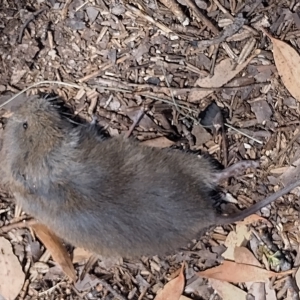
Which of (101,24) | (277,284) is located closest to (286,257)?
(277,284)

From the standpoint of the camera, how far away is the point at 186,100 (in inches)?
161

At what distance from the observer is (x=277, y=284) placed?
13.2ft

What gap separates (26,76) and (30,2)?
0.46 metres

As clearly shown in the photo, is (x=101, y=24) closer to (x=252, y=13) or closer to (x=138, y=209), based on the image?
(x=252, y=13)

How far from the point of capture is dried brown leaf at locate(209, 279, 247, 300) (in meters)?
4.01

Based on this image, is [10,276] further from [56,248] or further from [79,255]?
[79,255]

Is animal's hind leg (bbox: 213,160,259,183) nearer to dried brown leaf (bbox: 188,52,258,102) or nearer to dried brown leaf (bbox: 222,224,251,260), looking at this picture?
dried brown leaf (bbox: 222,224,251,260)

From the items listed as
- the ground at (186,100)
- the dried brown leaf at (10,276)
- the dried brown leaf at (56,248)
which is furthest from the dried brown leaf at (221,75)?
the dried brown leaf at (10,276)

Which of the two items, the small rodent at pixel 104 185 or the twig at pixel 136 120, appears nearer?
the small rodent at pixel 104 185

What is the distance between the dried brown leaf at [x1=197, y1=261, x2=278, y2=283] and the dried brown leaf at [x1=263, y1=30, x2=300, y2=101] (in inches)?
40.0

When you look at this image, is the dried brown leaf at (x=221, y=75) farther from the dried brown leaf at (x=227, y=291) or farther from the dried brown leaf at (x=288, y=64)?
the dried brown leaf at (x=227, y=291)

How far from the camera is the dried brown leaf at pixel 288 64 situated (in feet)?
13.1

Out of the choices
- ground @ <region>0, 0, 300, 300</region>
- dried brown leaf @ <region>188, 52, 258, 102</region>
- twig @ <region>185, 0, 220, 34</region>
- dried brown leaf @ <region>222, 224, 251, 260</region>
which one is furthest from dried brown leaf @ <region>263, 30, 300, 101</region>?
dried brown leaf @ <region>222, 224, 251, 260</region>

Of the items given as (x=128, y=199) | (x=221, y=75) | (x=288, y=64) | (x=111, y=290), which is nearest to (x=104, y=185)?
(x=128, y=199)
